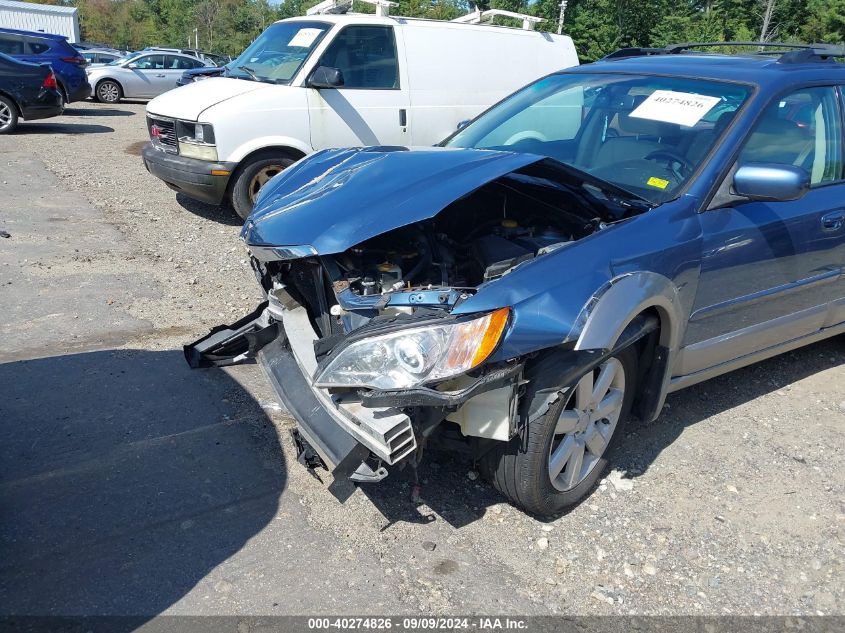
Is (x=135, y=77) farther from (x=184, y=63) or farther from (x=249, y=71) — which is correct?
(x=249, y=71)

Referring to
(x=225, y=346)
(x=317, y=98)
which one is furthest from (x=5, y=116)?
(x=225, y=346)

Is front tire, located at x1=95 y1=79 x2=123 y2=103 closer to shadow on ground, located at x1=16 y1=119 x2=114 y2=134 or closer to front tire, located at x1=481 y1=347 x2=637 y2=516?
shadow on ground, located at x1=16 y1=119 x2=114 y2=134

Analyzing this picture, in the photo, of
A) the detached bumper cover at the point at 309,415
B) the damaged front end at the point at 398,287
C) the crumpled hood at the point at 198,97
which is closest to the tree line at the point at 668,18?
the crumpled hood at the point at 198,97

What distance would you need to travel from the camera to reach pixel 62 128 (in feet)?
46.7

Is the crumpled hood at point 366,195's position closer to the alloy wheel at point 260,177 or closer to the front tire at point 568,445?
the front tire at point 568,445

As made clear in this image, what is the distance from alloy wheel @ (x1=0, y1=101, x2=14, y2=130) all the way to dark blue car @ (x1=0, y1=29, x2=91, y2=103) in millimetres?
2374

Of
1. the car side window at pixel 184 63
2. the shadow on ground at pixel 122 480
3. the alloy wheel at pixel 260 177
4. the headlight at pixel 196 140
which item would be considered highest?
the headlight at pixel 196 140

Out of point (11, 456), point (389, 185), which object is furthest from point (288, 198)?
point (11, 456)

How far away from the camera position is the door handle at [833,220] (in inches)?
150

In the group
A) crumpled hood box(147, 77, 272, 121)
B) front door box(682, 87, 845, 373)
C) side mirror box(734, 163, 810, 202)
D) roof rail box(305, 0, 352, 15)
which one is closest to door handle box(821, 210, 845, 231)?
front door box(682, 87, 845, 373)

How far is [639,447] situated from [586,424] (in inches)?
33.2

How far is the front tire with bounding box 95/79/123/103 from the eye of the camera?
→ 19.8m

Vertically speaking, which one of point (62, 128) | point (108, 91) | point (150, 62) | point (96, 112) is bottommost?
point (96, 112)

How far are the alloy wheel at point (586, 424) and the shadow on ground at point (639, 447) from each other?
0.94 ft
